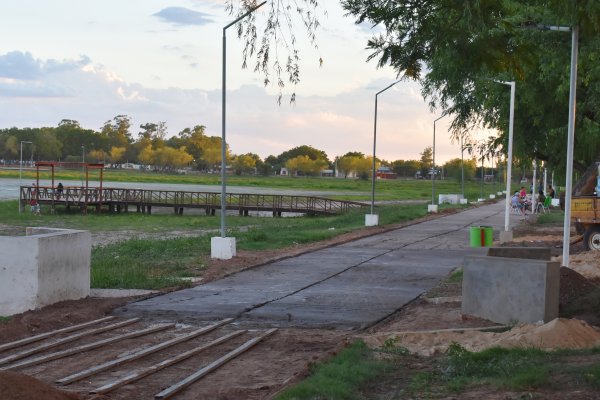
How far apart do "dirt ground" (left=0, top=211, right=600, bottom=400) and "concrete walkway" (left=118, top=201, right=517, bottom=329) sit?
2.16ft

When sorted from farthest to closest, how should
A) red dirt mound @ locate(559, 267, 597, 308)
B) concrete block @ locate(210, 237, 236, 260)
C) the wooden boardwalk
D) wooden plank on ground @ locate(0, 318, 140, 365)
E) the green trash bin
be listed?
the wooden boardwalk < the green trash bin < concrete block @ locate(210, 237, 236, 260) < red dirt mound @ locate(559, 267, 597, 308) < wooden plank on ground @ locate(0, 318, 140, 365)

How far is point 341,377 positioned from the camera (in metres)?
9.80

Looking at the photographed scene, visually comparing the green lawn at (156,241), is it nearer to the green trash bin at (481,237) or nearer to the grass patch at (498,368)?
the green trash bin at (481,237)

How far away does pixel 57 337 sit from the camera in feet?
42.3

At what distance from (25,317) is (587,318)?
8.77 metres

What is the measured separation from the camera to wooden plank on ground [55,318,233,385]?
9992mm

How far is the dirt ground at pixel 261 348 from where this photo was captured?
9.28m

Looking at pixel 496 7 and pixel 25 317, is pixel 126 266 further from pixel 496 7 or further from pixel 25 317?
pixel 496 7

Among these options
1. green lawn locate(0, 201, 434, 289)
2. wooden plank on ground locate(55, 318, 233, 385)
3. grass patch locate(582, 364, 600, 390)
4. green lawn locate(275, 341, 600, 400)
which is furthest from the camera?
green lawn locate(0, 201, 434, 289)

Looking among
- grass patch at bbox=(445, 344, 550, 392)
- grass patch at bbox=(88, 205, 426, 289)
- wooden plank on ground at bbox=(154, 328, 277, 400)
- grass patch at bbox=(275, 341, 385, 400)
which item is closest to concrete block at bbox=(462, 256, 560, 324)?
grass patch at bbox=(445, 344, 550, 392)

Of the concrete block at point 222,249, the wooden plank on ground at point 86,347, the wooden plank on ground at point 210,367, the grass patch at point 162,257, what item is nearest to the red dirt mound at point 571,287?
the wooden plank on ground at point 210,367

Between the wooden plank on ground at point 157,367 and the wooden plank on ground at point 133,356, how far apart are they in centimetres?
44

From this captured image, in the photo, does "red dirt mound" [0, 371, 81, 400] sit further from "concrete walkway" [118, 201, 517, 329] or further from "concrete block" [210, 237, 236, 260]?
"concrete block" [210, 237, 236, 260]

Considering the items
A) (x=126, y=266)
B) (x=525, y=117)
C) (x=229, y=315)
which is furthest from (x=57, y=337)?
(x=525, y=117)
